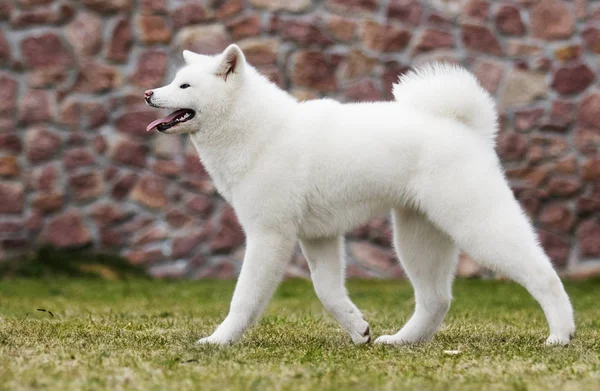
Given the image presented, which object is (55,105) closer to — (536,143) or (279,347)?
(536,143)

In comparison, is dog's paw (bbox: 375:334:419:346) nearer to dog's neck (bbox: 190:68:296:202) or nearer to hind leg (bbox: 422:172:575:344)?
hind leg (bbox: 422:172:575:344)

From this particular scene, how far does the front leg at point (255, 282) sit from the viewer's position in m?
4.25

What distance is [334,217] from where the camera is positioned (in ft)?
14.6

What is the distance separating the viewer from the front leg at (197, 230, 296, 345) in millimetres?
4254

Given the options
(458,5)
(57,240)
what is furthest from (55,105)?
(458,5)

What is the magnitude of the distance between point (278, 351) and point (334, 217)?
707mm

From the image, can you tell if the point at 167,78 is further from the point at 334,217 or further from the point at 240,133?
the point at 334,217

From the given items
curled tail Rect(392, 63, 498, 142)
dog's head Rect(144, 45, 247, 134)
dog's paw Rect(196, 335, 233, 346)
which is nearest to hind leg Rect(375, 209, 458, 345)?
curled tail Rect(392, 63, 498, 142)

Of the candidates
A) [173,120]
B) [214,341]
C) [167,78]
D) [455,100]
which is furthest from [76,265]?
[455,100]

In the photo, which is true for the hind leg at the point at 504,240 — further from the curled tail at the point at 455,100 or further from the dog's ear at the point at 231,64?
the dog's ear at the point at 231,64

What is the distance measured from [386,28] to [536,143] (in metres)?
1.75

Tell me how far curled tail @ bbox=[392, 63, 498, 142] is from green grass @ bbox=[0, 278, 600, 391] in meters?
1.03

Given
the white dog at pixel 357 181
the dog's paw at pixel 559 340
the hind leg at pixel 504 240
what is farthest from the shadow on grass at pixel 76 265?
the dog's paw at pixel 559 340

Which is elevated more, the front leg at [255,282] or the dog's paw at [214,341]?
the front leg at [255,282]
